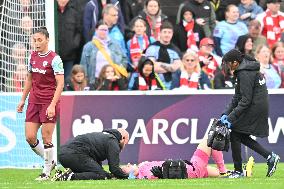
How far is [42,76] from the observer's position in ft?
49.7

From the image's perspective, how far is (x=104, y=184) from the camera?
13.2 m

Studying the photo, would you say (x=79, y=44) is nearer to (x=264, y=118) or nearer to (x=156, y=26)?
(x=156, y=26)

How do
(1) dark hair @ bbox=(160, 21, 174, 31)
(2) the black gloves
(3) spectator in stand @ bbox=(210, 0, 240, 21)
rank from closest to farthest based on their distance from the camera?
(2) the black gloves < (1) dark hair @ bbox=(160, 21, 174, 31) < (3) spectator in stand @ bbox=(210, 0, 240, 21)

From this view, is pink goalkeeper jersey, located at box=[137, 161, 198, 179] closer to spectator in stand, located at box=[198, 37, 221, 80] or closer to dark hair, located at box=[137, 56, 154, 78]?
dark hair, located at box=[137, 56, 154, 78]

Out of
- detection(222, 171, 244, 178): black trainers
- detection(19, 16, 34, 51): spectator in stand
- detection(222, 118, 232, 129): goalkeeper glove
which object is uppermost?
detection(19, 16, 34, 51): spectator in stand

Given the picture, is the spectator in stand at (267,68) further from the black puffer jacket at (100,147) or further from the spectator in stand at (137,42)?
the black puffer jacket at (100,147)

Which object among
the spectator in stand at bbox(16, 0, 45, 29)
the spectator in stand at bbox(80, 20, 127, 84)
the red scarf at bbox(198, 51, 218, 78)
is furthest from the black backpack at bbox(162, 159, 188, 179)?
the red scarf at bbox(198, 51, 218, 78)

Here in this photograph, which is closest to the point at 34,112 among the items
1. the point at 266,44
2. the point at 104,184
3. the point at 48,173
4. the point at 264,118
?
the point at 48,173

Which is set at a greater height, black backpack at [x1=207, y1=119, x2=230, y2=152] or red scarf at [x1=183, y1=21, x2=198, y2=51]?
red scarf at [x1=183, y1=21, x2=198, y2=51]

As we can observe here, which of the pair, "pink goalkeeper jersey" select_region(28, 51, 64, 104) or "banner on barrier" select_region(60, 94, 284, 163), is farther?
"banner on barrier" select_region(60, 94, 284, 163)

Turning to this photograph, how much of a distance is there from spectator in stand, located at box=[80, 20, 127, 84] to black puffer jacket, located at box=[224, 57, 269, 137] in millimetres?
6266

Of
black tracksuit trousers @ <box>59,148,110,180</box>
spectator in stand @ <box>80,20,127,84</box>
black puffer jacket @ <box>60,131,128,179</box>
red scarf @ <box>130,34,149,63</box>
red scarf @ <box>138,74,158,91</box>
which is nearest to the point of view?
black puffer jacket @ <box>60,131,128,179</box>

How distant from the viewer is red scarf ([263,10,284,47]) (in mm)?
22016

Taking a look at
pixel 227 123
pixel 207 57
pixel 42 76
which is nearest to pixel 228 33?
pixel 207 57
